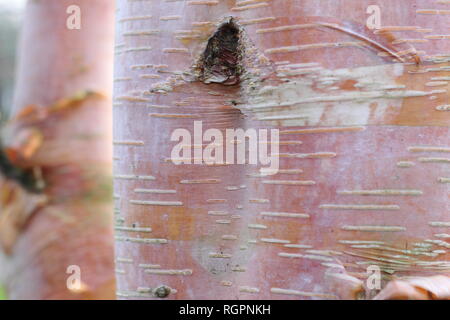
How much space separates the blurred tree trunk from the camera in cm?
229

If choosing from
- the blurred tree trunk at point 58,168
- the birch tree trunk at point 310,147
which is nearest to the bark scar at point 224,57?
the birch tree trunk at point 310,147

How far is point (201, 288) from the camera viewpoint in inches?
36.3

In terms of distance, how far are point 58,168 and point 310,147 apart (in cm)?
170

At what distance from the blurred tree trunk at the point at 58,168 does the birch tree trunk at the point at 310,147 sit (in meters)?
1.46

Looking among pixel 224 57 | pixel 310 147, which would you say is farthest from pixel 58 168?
pixel 310 147

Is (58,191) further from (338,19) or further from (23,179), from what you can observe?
(338,19)

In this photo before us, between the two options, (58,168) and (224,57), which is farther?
(58,168)

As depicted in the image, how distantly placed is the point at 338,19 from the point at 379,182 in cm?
→ 25

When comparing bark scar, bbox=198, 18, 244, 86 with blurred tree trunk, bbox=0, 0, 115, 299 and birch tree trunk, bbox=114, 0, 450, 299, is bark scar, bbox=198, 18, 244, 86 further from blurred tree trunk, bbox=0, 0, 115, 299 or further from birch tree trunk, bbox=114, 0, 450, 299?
blurred tree trunk, bbox=0, 0, 115, 299

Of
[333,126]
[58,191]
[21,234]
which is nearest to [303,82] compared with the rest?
[333,126]

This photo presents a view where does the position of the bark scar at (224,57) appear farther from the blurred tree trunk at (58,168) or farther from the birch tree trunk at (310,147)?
the blurred tree trunk at (58,168)

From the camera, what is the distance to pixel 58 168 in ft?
7.64

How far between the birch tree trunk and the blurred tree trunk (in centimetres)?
146

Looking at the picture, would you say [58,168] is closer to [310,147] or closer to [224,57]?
[224,57]
